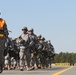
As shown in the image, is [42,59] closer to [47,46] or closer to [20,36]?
[47,46]

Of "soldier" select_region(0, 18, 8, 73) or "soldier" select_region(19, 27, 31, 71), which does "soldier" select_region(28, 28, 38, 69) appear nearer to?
"soldier" select_region(19, 27, 31, 71)

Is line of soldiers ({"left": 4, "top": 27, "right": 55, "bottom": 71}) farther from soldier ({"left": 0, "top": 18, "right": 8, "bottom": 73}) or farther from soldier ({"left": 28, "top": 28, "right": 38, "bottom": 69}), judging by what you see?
soldier ({"left": 0, "top": 18, "right": 8, "bottom": 73})

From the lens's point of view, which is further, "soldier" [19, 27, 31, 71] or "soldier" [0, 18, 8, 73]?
"soldier" [19, 27, 31, 71]

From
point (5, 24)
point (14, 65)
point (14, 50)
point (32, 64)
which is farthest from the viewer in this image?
point (14, 65)

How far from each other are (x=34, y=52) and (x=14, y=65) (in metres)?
1.85

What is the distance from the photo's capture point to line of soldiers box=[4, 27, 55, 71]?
66.4 ft

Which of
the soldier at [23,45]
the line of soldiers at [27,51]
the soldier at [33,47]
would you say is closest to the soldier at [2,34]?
the line of soldiers at [27,51]

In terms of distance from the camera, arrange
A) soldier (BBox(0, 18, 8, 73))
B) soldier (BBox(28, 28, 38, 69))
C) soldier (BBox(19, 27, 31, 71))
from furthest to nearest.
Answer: soldier (BBox(28, 28, 38, 69))
soldier (BBox(19, 27, 31, 71))
soldier (BBox(0, 18, 8, 73))

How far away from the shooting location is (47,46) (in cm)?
2958

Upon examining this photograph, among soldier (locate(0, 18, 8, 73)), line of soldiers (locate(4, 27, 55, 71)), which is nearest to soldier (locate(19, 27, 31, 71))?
line of soldiers (locate(4, 27, 55, 71))

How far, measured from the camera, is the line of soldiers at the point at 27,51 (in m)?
20.2

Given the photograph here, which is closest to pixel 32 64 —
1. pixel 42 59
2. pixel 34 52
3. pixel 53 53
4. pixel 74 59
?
pixel 34 52

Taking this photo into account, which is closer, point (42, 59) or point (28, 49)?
point (28, 49)

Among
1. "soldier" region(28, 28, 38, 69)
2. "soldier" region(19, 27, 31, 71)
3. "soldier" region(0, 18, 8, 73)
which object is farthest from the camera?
"soldier" region(28, 28, 38, 69)
